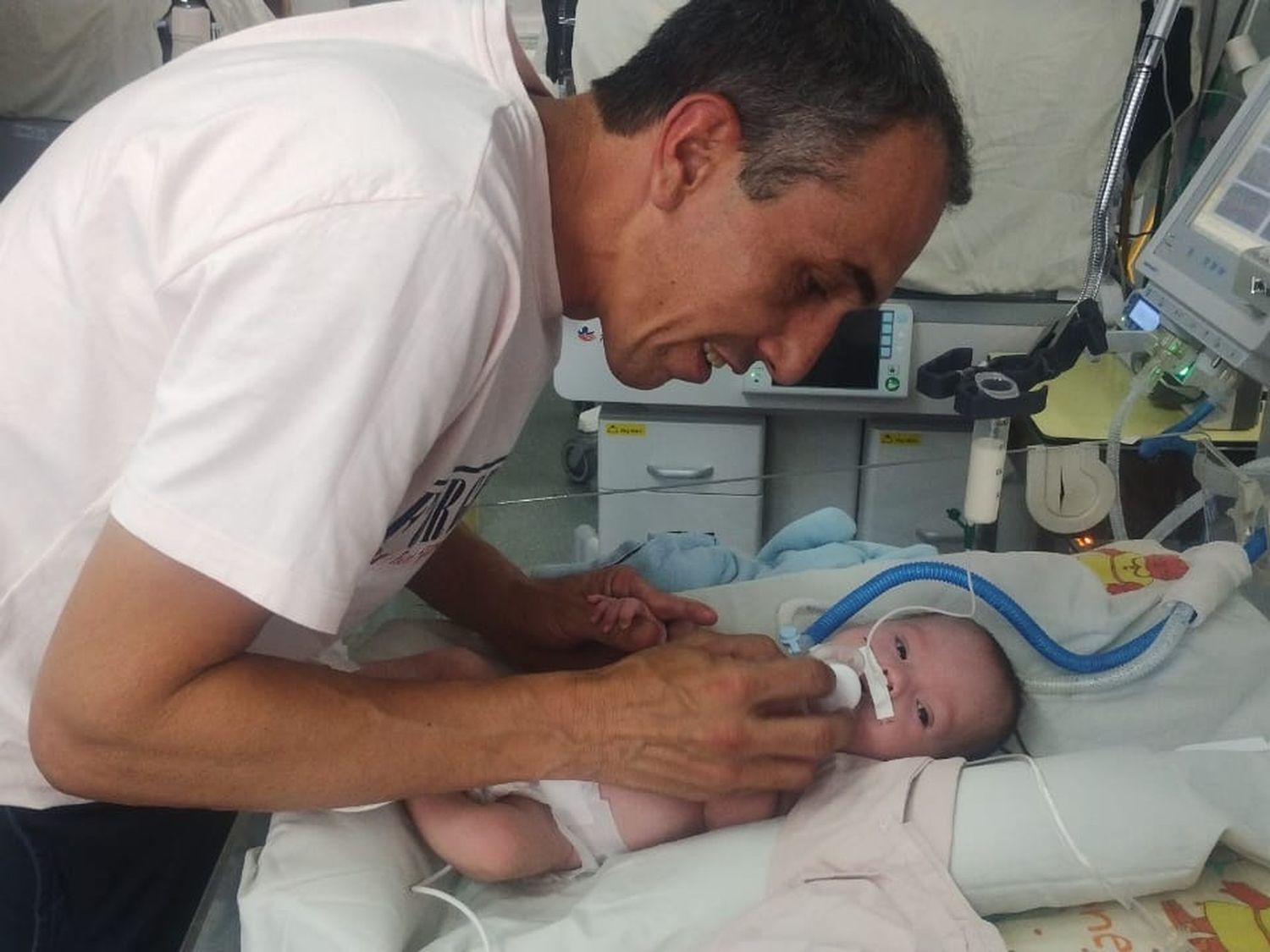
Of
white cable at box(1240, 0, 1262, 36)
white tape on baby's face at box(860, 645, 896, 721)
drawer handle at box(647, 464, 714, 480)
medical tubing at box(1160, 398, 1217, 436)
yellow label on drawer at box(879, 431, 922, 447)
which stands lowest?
drawer handle at box(647, 464, 714, 480)

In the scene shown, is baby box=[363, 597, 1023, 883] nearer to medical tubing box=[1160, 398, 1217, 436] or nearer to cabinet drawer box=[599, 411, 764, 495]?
medical tubing box=[1160, 398, 1217, 436]

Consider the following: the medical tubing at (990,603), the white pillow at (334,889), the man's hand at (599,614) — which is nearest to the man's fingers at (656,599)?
the man's hand at (599,614)

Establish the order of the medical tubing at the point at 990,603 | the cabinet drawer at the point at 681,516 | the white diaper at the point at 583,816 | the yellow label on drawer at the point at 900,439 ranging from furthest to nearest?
the yellow label on drawer at the point at 900,439 < the cabinet drawer at the point at 681,516 < the medical tubing at the point at 990,603 < the white diaper at the point at 583,816

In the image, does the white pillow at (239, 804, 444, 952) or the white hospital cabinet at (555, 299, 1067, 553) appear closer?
the white pillow at (239, 804, 444, 952)

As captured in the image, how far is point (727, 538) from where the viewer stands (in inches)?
65.7

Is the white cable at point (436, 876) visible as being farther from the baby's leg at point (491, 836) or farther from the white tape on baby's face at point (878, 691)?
the white tape on baby's face at point (878, 691)

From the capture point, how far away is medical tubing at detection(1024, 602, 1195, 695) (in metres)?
1.36

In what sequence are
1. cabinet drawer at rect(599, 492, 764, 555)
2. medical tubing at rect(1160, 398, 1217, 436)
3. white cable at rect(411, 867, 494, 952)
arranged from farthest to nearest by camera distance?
cabinet drawer at rect(599, 492, 764, 555) < medical tubing at rect(1160, 398, 1217, 436) < white cable at rect(411, 867, 494, 952)

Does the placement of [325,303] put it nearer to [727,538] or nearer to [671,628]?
[671,628]

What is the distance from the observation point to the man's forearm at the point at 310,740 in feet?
2.41

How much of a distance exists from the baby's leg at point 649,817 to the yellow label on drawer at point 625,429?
3.05 feet

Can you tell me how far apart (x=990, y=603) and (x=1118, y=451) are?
0.31m

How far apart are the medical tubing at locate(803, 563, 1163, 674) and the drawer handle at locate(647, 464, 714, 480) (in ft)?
1.85

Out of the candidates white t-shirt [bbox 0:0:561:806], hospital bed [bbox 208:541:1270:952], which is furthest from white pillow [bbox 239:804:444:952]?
white t-shirt [bbox 0:0:561:806]
